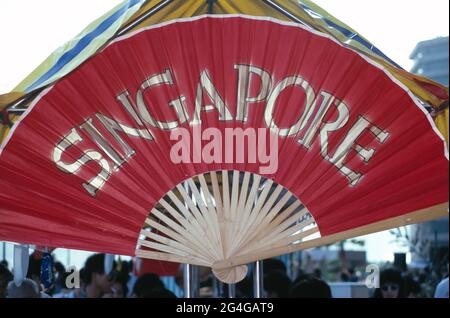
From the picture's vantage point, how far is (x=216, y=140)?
14.6ft

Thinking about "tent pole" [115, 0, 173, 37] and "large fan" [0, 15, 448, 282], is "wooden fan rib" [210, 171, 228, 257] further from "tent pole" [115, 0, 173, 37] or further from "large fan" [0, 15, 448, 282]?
"tent pole" [115, 0, 173, 37]

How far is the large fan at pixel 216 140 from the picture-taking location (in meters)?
4.40

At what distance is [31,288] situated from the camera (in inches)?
240

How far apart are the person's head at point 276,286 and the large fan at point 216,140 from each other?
3729mm

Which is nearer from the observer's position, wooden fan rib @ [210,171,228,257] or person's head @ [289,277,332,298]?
wooden fan rib @ [210,171,228,257]

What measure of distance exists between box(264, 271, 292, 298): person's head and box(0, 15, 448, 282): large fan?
12.2ft

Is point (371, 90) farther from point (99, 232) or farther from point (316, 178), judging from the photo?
point (99, 232)

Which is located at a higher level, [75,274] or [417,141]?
[417,141]

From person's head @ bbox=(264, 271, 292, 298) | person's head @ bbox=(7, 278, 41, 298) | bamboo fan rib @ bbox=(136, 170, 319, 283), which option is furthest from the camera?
person's head @ bbox=(264, 271, 292, 298)

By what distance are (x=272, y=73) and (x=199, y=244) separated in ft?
3.13

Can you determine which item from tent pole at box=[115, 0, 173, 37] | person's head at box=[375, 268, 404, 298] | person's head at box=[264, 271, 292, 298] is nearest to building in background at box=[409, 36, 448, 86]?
tent pole at box=[115, 0, 173, 37]

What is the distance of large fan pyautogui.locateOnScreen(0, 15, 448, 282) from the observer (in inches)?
173

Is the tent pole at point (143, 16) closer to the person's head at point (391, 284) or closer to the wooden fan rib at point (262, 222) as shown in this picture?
the wooden fan rib at point (262, 222)

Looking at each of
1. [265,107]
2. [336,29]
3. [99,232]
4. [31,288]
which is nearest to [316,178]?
[265,107]
